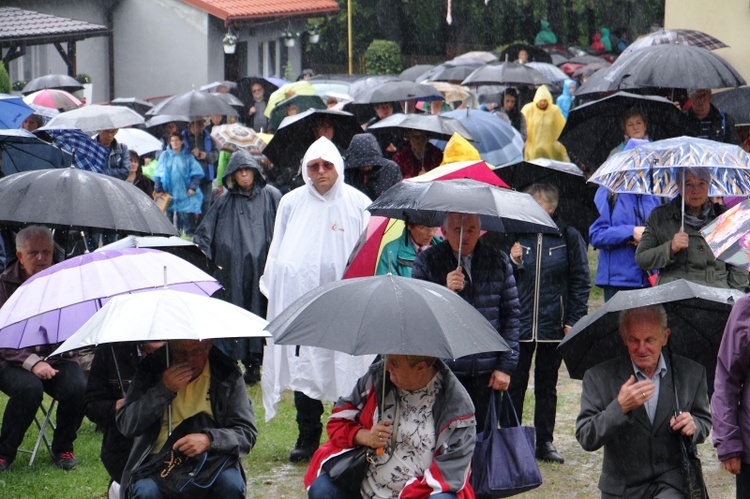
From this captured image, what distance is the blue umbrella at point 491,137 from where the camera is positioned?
531 inches

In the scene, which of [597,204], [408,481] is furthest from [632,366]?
[597,204]

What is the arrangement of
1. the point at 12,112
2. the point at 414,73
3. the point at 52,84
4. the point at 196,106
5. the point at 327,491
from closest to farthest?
the point at 327,491 < the point at 12,112 < the point at 196,106 < the point at 52,84 < the point at 414,73

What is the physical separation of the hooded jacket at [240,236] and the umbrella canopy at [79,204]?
3.00 m

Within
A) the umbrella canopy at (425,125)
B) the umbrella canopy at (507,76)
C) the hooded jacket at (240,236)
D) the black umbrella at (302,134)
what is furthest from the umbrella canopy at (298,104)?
the hooded jacket at (240,236)

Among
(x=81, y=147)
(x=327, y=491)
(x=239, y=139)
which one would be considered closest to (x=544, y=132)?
(x=239, y=139)

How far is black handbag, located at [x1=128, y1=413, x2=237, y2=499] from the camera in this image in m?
5.51

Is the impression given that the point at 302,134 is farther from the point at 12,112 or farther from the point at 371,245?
the point at 371,245

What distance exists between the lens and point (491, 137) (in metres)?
13.7

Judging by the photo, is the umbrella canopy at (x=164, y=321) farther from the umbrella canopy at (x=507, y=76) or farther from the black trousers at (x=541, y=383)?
the umbrella canopy at (x=507, y=76)

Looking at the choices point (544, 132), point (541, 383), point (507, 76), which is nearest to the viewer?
point (541, 383)

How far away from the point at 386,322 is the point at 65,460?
A: 12.2 feet

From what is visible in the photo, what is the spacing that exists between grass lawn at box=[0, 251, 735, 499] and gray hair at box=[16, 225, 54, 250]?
1.51 meters

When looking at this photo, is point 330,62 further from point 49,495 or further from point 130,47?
point 49,495

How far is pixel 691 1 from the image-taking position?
1433cm
